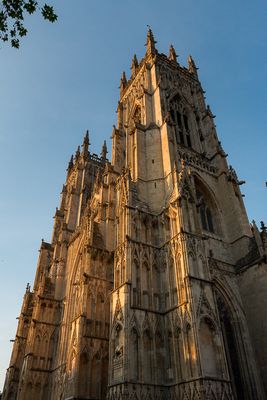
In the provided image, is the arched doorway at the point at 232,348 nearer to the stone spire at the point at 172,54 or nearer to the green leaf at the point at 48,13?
the green leaf at the point at 48,13

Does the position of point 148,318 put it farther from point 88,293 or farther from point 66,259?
point 66,259

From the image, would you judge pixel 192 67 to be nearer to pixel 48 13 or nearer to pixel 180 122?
pixel 180 122

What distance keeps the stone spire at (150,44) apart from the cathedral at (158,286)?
176cm

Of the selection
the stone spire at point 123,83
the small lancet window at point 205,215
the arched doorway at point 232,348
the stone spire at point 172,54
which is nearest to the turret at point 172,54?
the stone spire at point 172,54

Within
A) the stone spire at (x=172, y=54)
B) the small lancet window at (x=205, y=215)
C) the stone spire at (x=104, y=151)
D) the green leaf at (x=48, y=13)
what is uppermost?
the stone spire at (x=172, y=54)

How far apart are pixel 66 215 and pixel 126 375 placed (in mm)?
24813

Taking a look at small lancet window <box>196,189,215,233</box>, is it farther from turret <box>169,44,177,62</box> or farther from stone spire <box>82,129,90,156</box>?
stone spire <box>82,129,90,156</box>

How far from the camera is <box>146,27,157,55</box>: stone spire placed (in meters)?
32.6

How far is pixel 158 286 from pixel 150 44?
999 inches

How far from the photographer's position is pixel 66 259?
1175 inches

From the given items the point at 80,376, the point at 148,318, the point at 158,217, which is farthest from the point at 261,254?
the point at 80,376

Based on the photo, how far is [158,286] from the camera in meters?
16.6

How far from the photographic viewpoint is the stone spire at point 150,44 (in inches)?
1282

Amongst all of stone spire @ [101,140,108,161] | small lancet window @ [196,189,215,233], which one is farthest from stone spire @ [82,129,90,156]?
A: small lancet window @ [196,189,215,233]
